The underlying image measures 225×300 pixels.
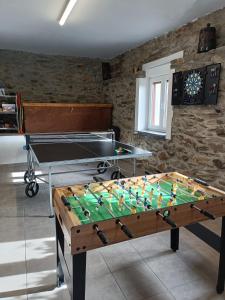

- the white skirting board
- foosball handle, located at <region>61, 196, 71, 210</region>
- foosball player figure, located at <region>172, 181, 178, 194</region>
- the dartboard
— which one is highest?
the dartboard

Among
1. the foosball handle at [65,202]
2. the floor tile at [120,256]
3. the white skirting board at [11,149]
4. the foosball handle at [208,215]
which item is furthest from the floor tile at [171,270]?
the white skirting board at [11,149]

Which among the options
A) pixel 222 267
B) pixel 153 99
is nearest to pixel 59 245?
pixel 222 267

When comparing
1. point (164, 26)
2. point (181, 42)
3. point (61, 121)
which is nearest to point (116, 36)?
point (164, 26)

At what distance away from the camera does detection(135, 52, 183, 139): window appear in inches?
172

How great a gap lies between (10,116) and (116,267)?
4.98m

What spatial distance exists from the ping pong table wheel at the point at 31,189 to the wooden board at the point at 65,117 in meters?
2.46

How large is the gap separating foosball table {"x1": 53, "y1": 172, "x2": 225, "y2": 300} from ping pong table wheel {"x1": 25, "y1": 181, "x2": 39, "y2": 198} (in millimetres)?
1828

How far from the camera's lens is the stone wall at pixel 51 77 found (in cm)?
563

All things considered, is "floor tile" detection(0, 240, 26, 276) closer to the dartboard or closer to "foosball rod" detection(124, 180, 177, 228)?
"foosball rod" detection(124, 180, 177, 228)

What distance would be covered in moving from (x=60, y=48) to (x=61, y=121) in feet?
5.74

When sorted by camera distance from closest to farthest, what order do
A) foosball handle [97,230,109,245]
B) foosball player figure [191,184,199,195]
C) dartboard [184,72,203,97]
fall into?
foosball handle [97,230,109,245], foosball player figure [191,184,199,195], dartboard [184,72,203,97]

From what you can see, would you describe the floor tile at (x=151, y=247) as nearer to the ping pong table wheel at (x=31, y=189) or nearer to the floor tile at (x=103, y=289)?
the floor tile at (x=103, y=289)

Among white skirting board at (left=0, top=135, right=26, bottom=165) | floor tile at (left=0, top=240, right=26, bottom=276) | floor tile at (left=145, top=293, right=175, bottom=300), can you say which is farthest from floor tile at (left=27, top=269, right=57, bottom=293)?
white skirting board at (left=0, top=135, right=26, bottom=165)

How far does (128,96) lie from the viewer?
17.6 ft
